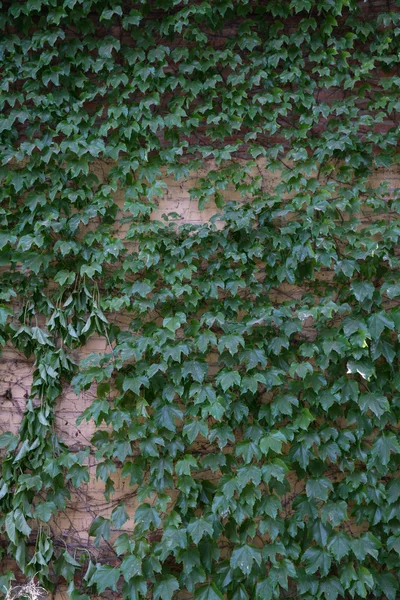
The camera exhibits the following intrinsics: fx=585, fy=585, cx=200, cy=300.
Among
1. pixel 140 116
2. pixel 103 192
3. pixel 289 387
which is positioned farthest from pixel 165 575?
pixel 140 116

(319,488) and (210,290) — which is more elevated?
(210,290)

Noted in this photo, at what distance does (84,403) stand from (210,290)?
95cm

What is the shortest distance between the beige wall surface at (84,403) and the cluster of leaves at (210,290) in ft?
0.20

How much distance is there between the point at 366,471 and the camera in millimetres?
2914

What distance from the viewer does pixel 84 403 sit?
10.5 feet

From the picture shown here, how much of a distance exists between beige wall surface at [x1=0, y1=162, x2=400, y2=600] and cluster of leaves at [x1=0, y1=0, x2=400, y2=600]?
6cm

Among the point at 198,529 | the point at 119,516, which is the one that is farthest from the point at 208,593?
the point at 119,516

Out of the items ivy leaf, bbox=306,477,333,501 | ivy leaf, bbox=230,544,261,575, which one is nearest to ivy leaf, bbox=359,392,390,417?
ivy leaf, bbox=306,477,333,501

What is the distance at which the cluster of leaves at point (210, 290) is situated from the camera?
2881mm

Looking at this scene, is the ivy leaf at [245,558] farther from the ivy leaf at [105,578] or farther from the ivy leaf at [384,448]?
the ivy leaf at [384,448]

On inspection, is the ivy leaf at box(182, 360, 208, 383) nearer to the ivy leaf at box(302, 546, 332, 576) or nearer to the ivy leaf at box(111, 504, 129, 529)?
the ivy leaf at box(111, 504, 129, 529)

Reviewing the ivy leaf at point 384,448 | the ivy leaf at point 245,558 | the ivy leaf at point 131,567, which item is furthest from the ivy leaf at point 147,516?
the ivy leaf at point 384,448

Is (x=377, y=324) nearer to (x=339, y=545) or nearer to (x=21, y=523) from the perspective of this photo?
(x=339, y=545)

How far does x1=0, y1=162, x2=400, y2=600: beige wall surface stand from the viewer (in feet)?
10.3
